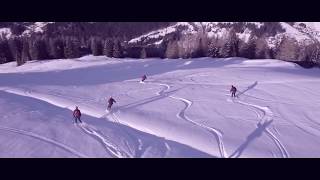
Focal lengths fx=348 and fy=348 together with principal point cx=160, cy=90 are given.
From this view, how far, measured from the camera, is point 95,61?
→ 239 feet

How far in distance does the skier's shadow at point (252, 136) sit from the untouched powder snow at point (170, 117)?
0.06 metres

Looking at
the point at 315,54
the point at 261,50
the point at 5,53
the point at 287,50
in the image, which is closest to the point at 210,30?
the point at 261,50

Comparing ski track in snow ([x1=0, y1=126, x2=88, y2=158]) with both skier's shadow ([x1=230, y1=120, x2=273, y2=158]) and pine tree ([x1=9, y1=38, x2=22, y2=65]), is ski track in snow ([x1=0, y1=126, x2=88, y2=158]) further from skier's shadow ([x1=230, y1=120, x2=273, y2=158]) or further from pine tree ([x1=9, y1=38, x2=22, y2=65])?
pine tree ([x1=9, y1=38, x2=22, y2=65])

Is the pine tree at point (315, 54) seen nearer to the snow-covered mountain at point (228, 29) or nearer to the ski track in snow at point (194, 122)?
the snow-covered mountain at point (228, 29)

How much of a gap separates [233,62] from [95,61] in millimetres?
28469

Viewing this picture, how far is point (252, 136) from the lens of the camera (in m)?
22.4

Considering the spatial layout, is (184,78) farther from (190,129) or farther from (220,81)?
(190,129)

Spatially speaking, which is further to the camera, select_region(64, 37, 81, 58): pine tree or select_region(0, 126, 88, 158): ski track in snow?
select_region(64, 37, 81, 58): pine tree

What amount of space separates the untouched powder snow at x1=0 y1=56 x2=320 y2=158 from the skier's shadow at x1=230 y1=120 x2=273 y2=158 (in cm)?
6

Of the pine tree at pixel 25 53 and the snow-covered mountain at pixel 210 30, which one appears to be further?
the snow-covered mountain at pixel 210 30

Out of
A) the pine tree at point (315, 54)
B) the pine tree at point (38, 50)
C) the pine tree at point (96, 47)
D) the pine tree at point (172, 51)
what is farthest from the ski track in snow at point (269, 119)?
the pine tree at point (38, 50)

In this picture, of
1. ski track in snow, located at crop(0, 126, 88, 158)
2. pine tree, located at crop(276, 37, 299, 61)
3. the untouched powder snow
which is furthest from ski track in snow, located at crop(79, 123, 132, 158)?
pine tree, located at crop(276, 37, 299, 61)

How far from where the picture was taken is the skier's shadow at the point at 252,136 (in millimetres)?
19250

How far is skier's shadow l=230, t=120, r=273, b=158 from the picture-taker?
19250 millimetres
